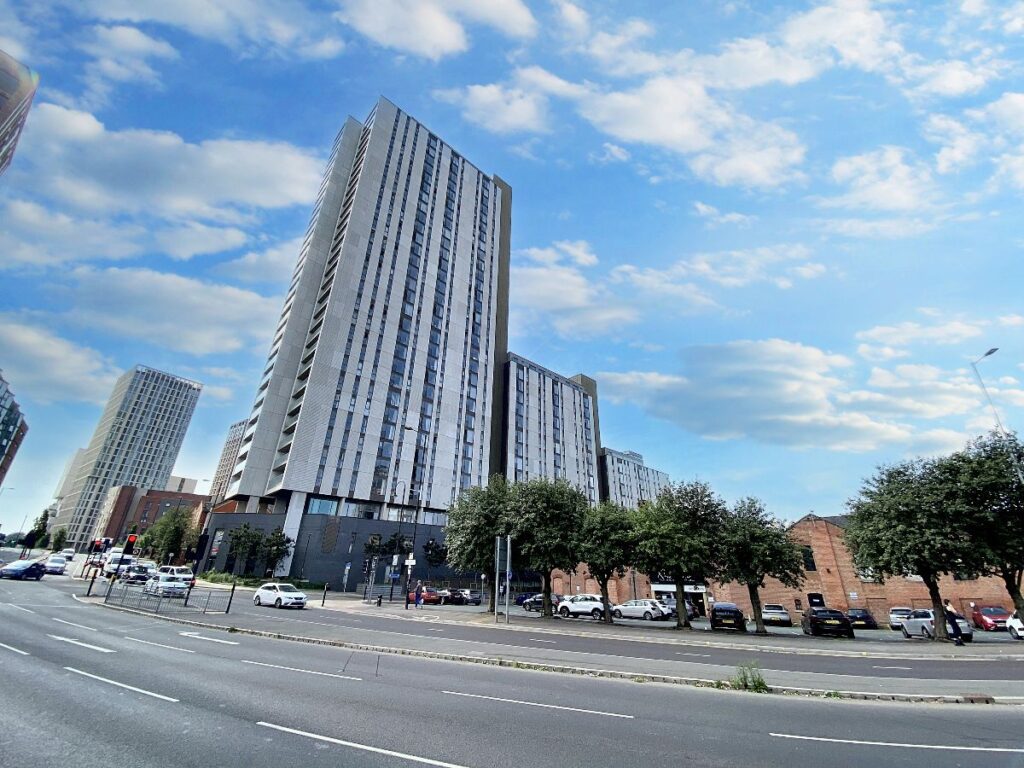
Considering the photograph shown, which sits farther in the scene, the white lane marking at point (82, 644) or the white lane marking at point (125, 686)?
the white lane marking at point (82, 644)

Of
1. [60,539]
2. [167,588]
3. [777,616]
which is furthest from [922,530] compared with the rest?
[60,539]

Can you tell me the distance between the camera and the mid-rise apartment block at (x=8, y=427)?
12994 centimetres

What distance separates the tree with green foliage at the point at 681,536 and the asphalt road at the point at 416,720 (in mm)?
18290

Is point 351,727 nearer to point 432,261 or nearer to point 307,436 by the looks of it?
point 307,436

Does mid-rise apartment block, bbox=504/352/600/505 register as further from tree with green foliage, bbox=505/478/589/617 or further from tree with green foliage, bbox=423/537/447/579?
tree with green foliage, bbox=505/478/589/617

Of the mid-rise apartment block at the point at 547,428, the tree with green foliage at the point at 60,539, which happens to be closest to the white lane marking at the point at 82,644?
the mid-rise apartment block at the point at 547,428

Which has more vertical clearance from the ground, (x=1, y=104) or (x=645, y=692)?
(x=1, y=104)

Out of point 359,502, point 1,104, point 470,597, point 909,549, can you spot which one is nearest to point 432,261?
point 359,502

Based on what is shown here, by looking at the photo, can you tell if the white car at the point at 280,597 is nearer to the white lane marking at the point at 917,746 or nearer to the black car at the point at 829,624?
the white lane marking at the point at 917,746

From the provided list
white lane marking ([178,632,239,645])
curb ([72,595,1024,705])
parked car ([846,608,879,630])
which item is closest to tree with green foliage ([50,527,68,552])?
white lane marking ([178,632,239,645])

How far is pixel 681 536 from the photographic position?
94.7 ft

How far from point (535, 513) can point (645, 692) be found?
2287 cm

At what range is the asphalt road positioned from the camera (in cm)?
639

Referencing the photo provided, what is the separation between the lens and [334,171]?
86.6 m
